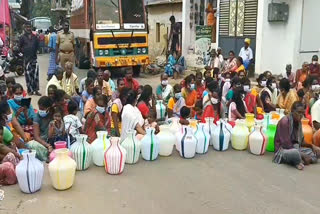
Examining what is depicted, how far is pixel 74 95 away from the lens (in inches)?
316

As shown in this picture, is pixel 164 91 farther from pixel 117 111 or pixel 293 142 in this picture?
pixel 293 142

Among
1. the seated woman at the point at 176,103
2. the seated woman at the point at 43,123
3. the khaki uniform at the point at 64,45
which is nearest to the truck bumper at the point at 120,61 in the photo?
the khaki uniform at the point at 64,45

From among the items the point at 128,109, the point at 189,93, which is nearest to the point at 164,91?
the point at 189,93

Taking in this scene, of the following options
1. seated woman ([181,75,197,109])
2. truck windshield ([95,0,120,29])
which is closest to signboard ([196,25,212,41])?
truck windshield ([95,0,120,29])

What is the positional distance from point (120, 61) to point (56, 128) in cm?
823

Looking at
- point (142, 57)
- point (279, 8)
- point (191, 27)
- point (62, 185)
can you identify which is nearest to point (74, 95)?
point (62, 185)

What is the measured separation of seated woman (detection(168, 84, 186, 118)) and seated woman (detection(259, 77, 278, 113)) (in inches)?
59.1

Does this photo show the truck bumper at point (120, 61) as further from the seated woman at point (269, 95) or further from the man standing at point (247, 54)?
the seated woman at point (269, 95)

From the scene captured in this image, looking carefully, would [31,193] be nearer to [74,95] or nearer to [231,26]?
[74,95]

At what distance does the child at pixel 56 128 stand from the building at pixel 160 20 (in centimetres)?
1303

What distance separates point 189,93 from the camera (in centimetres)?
779

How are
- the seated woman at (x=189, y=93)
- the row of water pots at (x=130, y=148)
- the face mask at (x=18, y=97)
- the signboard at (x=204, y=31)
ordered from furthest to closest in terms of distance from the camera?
1. the signboard at (x=204, y=31)
2. the seated woman at (x=189, y=93)
3. the face mask at (x=18, y=97)
4. the row of water pots at (x=130, y=148)

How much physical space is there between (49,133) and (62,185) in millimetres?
1113

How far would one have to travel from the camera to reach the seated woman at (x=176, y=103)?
7.56 m
